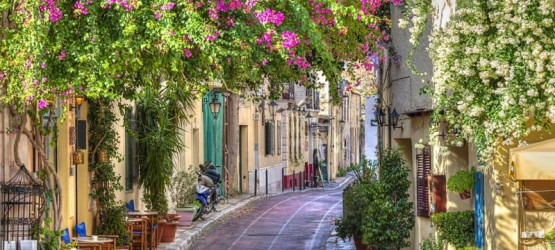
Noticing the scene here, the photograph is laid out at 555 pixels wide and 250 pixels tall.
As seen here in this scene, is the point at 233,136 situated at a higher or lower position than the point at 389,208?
higher

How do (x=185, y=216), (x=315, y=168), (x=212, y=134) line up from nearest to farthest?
(x=185, y=216)
(x=212, y=134)
(x=315, y=168)

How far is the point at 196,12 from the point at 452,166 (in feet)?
17.3

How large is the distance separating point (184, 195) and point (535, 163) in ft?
57.1

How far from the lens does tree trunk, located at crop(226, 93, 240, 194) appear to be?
125ft

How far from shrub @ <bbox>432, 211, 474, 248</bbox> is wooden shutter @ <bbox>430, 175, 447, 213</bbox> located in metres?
1.25

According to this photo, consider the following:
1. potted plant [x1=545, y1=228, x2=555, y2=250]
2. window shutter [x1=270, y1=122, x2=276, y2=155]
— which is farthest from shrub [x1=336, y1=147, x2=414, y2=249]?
window shutter [x1=270, y1=122, x2=276, y2=155]

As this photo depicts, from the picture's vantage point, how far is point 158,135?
21625 mm

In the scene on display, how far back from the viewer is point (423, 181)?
674 inches

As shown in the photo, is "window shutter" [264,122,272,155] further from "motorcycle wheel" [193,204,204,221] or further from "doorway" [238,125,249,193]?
"motorcycle wheel" [193,204,204,221]

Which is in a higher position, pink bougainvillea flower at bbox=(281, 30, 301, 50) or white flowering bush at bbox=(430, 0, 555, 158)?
pink bougainvillea flower at bbox=(281, 30, 301, 50)

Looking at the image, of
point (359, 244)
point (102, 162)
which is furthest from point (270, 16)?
point (359, 244)

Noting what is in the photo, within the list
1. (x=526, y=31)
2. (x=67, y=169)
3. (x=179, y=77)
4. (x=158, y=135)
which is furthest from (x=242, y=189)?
(x=526, y=31)

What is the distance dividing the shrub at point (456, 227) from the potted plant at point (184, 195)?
11516mm

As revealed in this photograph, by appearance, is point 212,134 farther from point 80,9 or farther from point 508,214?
point 80,9
